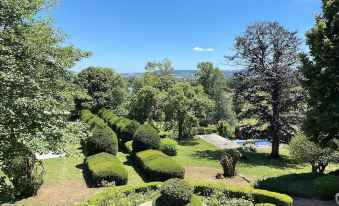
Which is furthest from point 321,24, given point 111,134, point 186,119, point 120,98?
point 120,98

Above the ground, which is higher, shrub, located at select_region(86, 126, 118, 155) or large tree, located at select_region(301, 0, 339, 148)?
large tree, located at select_region(301, 0, 339, 148)

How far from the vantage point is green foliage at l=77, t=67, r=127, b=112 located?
51.2 meters

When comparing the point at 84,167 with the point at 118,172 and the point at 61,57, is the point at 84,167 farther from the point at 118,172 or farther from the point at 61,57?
the point at 61,57

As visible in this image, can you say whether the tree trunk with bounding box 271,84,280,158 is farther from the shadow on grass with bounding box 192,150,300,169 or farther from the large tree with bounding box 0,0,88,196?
the large tree with bounding box 0,0,88,196

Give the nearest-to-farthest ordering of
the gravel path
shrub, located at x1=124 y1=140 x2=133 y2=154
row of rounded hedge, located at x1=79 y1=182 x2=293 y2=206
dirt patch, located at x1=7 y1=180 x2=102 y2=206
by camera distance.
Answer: row of rounded hedge, located at x1=79 y1=182 x2=293 y2=206
dirt patch, located at x1=7 y1=180 x2=102 y2=206
shrub, located at x1=124 y1=140 x2=133 y2=154
the gravel path

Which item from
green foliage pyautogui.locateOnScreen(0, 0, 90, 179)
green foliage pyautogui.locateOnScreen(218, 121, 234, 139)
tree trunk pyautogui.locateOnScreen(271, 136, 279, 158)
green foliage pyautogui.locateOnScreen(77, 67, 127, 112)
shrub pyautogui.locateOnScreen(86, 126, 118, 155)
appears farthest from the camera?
green foliage pyautogui.locateOnScreen(77, 67, 127, 112)

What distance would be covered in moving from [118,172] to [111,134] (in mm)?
5697

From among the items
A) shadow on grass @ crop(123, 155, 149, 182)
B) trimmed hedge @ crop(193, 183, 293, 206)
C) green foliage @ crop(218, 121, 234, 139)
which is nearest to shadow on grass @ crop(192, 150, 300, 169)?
Result: shadow on grass @ crop(123, 155, 149, 182)

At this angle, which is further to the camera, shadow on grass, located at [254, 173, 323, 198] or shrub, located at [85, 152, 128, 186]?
shrub, located at [85, 152, 128, 186]

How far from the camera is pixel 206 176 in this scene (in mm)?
21859

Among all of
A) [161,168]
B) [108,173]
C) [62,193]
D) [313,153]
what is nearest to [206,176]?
[161,168]

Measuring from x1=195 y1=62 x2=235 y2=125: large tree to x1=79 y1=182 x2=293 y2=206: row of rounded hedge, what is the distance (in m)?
37.3

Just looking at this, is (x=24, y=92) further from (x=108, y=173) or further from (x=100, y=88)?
(x=100, y=88)

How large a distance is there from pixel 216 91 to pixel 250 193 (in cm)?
4419
